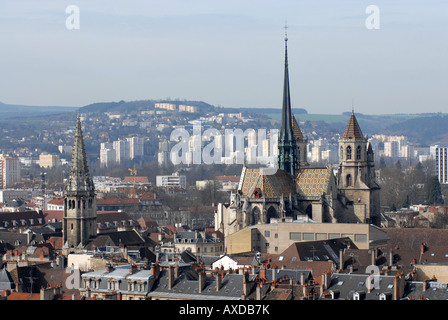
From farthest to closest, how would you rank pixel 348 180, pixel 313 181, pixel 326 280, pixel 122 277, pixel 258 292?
pixel 348 180 < pixel 313 181 < pixel 122 277 < pixel 326 280 < pixel 258 292

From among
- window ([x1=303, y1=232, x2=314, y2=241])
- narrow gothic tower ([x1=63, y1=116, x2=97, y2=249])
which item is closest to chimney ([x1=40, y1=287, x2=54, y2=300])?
window ([x1=303, y1=232, x2=314, y2=241])

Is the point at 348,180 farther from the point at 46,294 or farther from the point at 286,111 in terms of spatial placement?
the point at 46,294

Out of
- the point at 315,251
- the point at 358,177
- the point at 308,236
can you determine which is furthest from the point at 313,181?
the point at 315,251

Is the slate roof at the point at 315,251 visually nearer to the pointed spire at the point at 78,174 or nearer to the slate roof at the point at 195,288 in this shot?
the slate roof at the point at 195,288

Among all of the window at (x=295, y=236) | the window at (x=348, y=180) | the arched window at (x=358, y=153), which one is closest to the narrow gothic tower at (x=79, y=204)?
the window at (x=295, y=236)
